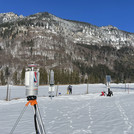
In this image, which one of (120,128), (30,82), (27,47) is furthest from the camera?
(27,47)

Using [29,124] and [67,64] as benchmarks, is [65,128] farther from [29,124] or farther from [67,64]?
[67,64]

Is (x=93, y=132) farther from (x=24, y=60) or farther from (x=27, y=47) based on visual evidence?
(x=27, y=47)

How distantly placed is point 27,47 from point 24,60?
2983 centimetres

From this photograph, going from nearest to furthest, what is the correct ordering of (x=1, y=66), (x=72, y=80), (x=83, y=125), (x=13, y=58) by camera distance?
(x=83, y=125) < (x=72, y=80) < (x=1, y=66) < (x=13, y=58)

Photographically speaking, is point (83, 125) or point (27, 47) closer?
point (83, 125)

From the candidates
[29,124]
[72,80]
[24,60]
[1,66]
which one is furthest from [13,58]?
[29,124]

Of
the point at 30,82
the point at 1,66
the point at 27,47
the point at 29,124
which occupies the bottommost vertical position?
the point at 29,124

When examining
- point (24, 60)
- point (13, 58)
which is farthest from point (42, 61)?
point (13, 58)

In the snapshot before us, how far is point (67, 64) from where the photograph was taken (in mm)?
183375

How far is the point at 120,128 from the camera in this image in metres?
6.14

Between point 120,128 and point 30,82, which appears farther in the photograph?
point 120,128

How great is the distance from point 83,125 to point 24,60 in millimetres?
173539

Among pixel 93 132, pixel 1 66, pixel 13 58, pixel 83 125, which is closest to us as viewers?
pixel 93 132

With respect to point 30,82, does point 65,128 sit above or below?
below
